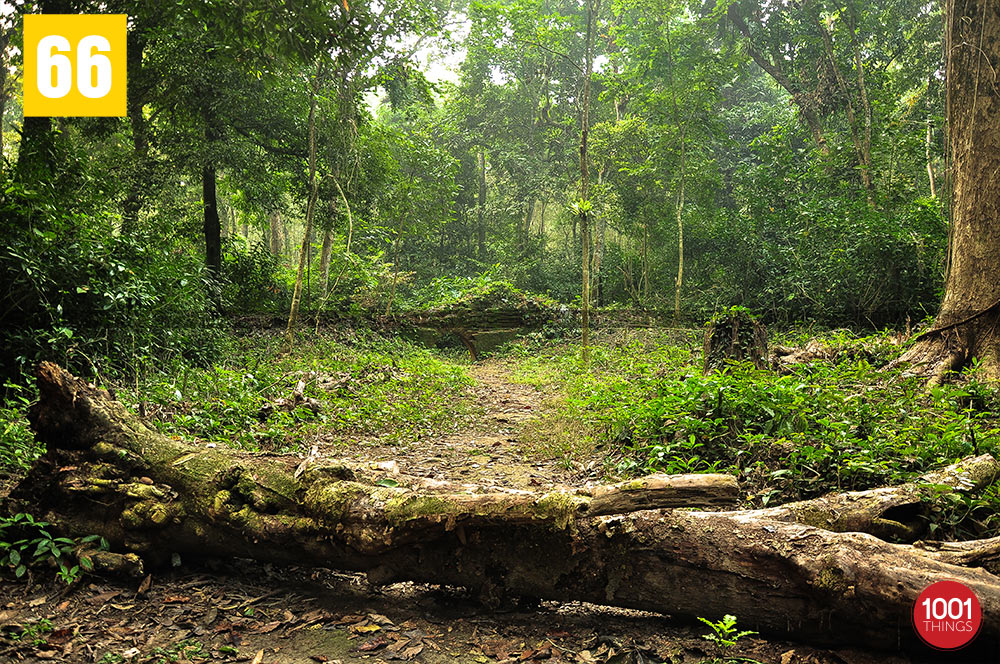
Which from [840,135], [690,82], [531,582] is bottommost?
[531,582]

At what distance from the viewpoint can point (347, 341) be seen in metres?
A: 12.2

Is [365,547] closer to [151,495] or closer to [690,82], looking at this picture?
[151,495]

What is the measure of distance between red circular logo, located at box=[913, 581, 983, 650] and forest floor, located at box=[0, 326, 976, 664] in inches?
7.2

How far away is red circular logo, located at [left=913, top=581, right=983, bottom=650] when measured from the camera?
6.97ft

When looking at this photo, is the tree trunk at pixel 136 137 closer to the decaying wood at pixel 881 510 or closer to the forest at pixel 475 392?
the forest at pixel 475 392

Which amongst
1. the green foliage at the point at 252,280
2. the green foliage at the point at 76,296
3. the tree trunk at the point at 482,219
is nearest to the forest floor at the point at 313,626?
the green foliage at the point at 76,296

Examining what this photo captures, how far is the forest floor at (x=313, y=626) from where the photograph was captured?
2336 mm

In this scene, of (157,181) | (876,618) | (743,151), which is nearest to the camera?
(876,618)

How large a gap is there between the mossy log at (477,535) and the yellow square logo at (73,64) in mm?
4877

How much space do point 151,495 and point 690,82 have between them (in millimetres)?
16151

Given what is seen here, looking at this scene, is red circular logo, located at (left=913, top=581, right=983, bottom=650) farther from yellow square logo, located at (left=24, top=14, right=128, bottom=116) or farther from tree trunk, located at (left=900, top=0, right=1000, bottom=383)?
yellow square logo, located at (left=24, top=14, right=128, bottom=116)

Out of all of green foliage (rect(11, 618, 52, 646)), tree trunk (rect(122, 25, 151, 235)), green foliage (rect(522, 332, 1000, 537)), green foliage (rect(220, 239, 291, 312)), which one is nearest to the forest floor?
green foliage (rect(11, 618, 52, 646))

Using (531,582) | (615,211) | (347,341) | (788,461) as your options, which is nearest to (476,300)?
(347,341)

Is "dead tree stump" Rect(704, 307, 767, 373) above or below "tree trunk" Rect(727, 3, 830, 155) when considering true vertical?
below
